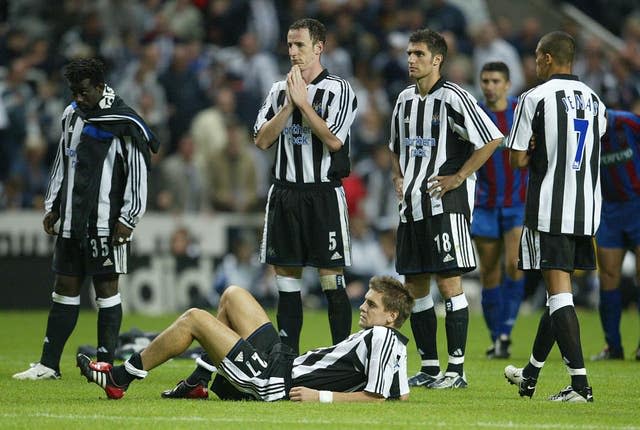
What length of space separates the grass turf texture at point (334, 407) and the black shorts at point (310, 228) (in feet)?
3.90

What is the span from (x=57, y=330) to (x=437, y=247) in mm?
2829

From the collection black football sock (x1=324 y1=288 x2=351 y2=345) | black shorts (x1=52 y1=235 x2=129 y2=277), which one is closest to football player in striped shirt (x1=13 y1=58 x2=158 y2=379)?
black shorts (x1=52 y1=235 x2=129 y2=277)

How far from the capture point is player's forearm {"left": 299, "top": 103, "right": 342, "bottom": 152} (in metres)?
9.20

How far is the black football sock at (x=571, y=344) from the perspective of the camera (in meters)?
7.91

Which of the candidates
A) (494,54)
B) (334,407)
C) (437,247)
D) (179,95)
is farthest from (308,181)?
(494,54)

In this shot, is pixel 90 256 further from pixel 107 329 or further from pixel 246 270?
pixel 246 270

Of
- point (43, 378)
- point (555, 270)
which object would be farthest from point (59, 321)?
point (555, 270)

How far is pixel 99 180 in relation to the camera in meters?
9.32

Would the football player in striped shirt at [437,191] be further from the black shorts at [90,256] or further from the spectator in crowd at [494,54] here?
the spectator in crowd at [494,54]

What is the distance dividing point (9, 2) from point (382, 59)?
19.6 feet

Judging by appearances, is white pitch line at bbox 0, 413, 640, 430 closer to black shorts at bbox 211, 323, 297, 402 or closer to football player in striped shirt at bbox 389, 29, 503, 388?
black shorts at bbox 211, 323, 297, 402

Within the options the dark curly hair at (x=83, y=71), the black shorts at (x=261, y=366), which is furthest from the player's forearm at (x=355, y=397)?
the dark curly hair at (x=83, y=71)

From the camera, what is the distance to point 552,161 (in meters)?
8.12

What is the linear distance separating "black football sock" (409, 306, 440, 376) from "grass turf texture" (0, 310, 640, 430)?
12.3 inches
